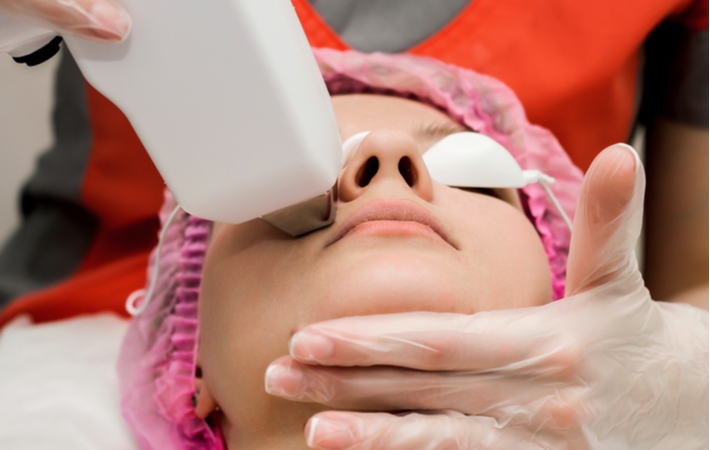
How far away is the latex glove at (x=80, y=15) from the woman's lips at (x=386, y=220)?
0.25m

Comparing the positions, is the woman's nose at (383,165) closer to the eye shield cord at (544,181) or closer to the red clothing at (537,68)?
the eye shield cord at (544,181)

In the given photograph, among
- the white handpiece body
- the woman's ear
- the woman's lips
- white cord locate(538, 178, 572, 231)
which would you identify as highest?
the white handpiece body

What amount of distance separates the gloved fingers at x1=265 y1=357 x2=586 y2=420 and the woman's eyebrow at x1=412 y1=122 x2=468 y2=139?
341 millimetres

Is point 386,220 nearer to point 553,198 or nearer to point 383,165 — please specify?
point 383,165

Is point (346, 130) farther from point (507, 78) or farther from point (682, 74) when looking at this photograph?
point (682, 74)

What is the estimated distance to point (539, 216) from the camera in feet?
2.79

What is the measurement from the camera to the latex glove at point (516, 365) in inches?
19.1

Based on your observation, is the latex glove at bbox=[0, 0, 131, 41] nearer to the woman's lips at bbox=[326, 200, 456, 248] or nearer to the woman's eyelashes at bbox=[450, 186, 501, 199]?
the woman's lips at bbox=[326, 200, 456, 248]

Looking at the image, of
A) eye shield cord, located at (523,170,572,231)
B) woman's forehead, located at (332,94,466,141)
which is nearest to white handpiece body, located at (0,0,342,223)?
woman's forehead, located at (332,94,466,141)

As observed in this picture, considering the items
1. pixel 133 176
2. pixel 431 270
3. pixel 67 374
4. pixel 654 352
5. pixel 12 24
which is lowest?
pixel 67 374

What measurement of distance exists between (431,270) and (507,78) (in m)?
0.63

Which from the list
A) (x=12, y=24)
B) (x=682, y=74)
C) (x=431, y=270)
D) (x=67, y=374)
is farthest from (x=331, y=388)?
(x=682, y=74)

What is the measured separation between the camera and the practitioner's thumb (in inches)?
18.8

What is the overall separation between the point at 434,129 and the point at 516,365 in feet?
1.17
